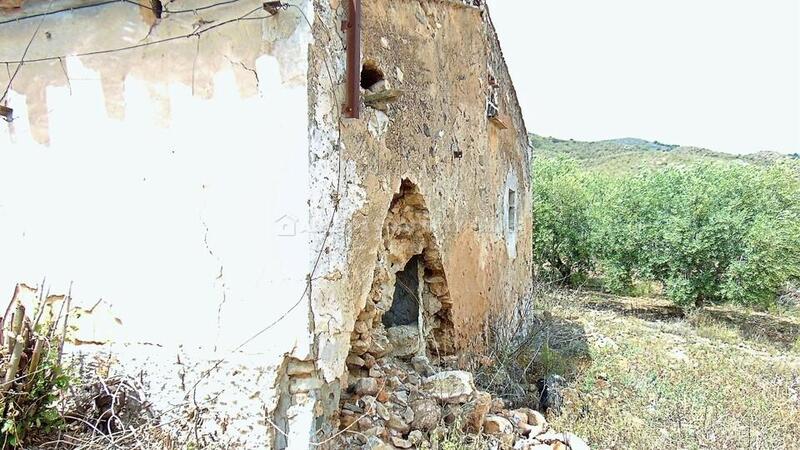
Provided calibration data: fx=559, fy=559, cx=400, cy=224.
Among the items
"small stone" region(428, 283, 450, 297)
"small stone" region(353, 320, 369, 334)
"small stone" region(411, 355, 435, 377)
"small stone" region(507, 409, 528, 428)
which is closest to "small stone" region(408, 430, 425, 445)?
"small stone" region(353, 320, 369, 334)

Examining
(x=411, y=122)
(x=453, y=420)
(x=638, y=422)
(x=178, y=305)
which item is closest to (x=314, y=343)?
(x=178, y=305)

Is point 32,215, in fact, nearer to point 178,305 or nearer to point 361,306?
point 178,305

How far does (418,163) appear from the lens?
4543mm

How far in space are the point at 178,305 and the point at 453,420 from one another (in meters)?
2.05

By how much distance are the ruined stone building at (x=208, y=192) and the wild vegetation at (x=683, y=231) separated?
12066 mm

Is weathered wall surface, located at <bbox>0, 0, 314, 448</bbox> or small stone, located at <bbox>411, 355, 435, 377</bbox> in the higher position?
weathered wall surface, located at <bbox>0, 0, 314, 448</bbox>

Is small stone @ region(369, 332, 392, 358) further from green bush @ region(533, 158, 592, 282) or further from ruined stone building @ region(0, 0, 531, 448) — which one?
green bush @ region(533, 158, 592, 282)

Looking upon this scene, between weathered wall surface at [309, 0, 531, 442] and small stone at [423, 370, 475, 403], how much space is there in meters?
0.95

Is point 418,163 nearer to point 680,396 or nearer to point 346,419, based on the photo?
point 346,419

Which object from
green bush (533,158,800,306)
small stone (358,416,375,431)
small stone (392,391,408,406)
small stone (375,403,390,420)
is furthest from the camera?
green bush (533,158,800,306)

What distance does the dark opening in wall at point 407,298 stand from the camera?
522cm

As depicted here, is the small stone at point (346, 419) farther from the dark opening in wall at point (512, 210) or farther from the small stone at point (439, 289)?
the dark opening in wall at point (512, 210)

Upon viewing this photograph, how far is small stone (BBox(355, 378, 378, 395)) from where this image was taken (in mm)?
3611

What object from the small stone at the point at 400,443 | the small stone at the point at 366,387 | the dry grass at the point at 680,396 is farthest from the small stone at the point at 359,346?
the dry grass at the point at 680,396
